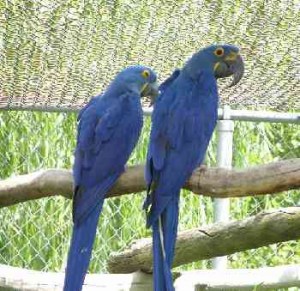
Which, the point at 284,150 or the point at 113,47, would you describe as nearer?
the point at 113,47

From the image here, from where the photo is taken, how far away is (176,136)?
1609mm

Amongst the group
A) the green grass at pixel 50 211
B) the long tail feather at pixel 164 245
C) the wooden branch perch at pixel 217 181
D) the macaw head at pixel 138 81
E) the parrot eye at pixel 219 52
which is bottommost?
the green grass at pixel 50 211

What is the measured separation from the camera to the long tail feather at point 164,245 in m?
1.46

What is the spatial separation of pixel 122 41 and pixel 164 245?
2.21 feet

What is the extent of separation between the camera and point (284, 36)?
6.55ft

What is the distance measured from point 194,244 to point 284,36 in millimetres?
506

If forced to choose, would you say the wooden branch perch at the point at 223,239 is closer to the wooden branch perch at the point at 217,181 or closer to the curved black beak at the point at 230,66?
the wooden branch perch at the point at 217,181

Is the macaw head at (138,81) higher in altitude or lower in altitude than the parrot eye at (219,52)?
lower

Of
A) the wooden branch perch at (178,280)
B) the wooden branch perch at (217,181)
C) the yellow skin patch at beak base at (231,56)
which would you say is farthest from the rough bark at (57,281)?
the yellow skin patch at beak base at (231,56)

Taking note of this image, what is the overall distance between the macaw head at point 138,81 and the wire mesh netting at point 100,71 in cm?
12

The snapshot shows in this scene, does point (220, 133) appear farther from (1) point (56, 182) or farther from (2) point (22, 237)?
(2) point (22, 237)

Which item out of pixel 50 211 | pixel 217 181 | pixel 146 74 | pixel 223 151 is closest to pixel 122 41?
pixel 146 74

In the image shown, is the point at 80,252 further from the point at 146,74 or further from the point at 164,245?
the point at 146,74

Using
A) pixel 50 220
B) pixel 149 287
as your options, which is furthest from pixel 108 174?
pixel 50 220
